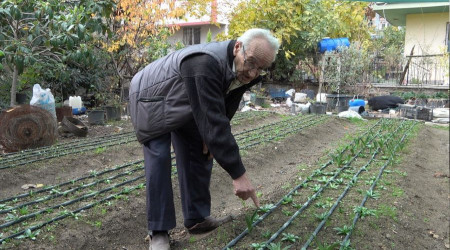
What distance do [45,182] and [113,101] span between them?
474cm

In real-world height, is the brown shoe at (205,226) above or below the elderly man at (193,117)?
below

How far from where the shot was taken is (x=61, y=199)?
3.55 metres

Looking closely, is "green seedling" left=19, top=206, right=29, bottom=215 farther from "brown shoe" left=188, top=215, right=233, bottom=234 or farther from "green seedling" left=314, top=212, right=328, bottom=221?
"green seedling" left=314, top=212, right=328, bottom=221

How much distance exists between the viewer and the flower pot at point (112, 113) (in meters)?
8.73

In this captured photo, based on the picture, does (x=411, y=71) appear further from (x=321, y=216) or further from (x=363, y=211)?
(x=321, y=216)

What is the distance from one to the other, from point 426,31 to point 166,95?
15661 millimetres

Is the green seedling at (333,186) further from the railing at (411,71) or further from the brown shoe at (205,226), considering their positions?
the railing at (411,71)

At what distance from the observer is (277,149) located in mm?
5996

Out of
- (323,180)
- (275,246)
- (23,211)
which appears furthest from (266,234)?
(23,211)

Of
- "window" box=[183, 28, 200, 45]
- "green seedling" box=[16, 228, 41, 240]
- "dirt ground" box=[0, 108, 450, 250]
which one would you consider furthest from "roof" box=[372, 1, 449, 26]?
"green seedling" box=[16, 228, 41, 240]

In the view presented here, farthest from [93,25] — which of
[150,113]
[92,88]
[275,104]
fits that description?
[275,104]

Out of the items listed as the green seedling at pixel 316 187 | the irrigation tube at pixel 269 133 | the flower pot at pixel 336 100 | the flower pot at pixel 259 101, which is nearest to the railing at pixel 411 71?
the flower pot at pixel 336 100

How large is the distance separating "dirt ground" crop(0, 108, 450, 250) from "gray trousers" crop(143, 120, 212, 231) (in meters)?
0.25

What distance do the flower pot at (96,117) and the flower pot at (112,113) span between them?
15.0 inches
